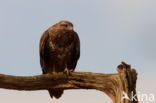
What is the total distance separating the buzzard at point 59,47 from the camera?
12.0 metres

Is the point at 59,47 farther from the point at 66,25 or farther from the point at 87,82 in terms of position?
the point at 87,82

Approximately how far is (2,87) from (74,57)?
11.0 ft

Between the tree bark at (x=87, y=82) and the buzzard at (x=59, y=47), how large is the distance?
216 cm

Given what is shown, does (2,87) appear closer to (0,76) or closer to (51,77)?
(0,76)

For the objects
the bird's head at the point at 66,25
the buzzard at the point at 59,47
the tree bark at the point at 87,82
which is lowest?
the tree bark at the point at 87,82

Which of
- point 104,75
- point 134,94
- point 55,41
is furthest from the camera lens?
point 55,41

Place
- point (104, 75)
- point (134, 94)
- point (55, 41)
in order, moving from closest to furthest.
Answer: point (134, 94) < point (104, 75) < point (55, 41)

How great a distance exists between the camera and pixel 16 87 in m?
9.29

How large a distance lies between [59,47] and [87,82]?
2.72m

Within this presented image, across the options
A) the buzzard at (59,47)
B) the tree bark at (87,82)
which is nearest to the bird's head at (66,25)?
the buzzard at (59,47)

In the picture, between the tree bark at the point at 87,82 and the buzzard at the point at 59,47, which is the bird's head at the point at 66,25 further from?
the tree bark at the point at 87,82

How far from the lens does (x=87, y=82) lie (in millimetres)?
9469

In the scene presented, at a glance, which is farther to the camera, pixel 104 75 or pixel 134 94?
pixel 104 75

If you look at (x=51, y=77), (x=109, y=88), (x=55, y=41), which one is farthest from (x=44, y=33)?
(x=109, y=88)
